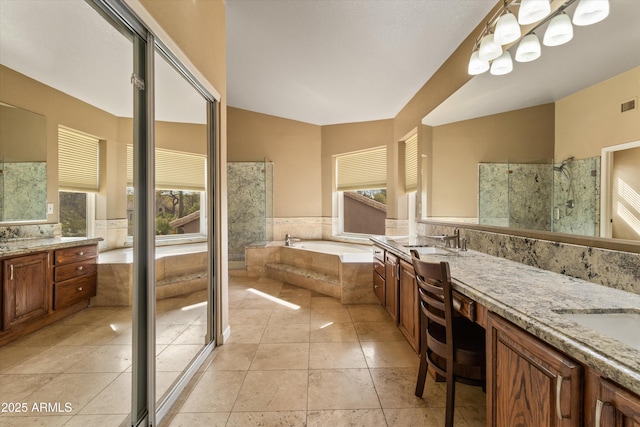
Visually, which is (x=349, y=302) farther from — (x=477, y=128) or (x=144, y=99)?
(x=144, y=99)

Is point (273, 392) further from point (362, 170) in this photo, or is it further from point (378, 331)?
point (362, 170)

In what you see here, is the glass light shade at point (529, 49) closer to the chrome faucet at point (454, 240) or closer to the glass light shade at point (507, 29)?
the glass light shade at point (507, 29)

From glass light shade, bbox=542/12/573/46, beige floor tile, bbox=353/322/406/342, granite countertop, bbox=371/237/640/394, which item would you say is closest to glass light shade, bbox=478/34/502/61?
glass light shade, bbox=542/12/573/46

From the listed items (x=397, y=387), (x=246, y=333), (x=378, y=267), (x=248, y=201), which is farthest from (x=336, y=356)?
(x=248, y=201)

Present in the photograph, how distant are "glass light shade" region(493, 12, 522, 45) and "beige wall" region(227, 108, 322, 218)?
361 cm

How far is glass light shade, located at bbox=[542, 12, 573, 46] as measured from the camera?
1.38 metres

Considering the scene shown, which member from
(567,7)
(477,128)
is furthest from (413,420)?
(567,7)

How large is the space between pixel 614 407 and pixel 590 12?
1669 mm

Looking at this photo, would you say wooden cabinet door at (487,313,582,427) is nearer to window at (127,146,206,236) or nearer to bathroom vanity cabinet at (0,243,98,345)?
window at (127,146,206,236)

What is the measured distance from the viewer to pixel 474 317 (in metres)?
1.25

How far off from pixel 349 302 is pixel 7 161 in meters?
3.11

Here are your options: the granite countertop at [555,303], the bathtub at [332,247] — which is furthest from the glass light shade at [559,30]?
the bathtub at [332,247]

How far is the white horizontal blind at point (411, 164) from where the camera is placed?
3.57m

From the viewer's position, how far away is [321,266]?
Answer: 3.94 meters
